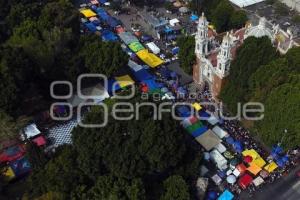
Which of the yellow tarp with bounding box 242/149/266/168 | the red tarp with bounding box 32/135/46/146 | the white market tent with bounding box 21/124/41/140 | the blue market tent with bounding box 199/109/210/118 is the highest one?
the white market tent with bounding box 21/124/41/140

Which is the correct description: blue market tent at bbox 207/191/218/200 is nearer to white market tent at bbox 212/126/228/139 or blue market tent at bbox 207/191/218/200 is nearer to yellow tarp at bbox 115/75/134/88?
white market tent at bbox 212/126/228/139

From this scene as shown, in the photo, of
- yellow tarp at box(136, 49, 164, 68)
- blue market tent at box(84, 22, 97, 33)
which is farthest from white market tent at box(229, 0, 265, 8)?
blue market tent at box(84, 22, 97, 33)

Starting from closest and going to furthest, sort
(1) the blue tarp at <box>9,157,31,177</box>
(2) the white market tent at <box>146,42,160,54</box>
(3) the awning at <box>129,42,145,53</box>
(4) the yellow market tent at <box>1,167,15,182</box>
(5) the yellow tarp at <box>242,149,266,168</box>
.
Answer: (4) the yellow market tent at <box>1,167,15,182</box> < (1) the blue tarp at <box>9,157,31,177</box> < (5) the yellow tarp at <box>242,149,266,168</box> < (3) the awning at <box>129,42,145,53</box> < (2) the white market tent at <box>146,42,160,54</box>

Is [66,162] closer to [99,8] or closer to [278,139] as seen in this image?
[278,139]

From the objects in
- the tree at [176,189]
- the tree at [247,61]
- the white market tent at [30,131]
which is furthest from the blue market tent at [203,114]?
the white market tent at [30,131]

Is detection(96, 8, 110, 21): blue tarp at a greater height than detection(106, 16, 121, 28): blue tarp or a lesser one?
greater

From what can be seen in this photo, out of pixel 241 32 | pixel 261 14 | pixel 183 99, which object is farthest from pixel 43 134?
pixel 261 14

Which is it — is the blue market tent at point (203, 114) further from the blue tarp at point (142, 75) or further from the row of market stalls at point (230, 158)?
the blue tarp at point (142, 75)
